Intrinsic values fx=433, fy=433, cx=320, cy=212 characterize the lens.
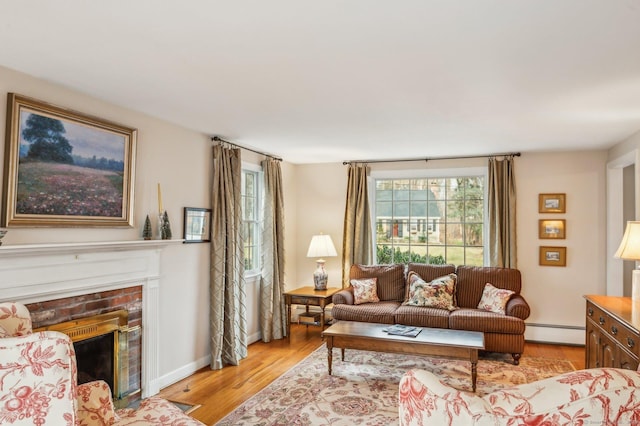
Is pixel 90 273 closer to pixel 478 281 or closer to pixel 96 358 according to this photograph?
pixel 96 358

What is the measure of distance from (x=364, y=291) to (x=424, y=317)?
93cm

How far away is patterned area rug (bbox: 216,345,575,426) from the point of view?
3.33 metres

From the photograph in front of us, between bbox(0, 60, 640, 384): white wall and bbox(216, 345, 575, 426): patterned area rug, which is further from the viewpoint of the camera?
bbox(0, 60, 640, 384): white wall

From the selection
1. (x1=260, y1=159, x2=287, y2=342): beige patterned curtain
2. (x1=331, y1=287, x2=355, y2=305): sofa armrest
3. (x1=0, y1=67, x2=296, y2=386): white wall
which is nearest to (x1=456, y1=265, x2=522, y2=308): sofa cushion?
(x1=331, y1=287, x2=355, y2=305): sofa armrest

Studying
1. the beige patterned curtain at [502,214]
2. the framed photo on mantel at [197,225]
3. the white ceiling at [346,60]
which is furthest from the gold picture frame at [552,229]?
the framed photo on mantel at [197,225]

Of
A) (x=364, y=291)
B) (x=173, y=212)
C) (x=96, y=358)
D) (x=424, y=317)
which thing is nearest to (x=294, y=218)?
(x=364, y=291)

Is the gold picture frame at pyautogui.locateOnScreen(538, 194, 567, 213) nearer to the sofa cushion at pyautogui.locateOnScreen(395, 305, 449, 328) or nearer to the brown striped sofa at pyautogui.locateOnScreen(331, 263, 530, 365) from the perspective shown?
the brown striped sofa at pyautogui.locateOnScreen(331, 263, 530, 365)

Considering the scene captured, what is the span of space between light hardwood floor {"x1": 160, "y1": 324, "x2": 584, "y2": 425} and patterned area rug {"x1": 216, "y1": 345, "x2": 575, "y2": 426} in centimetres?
13

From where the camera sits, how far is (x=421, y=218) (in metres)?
6.30

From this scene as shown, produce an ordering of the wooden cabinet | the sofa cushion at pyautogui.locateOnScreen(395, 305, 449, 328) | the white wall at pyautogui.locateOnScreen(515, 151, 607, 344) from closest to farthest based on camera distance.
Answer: the wooden cabinet, the sofa cushion at pyautogui.locateOnScreen(395, 305, 449, 328), the white wall at pyautogui.locateOnScreen(515, 151, 607, 344)

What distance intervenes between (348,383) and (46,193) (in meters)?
2.95

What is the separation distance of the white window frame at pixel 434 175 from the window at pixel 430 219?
40 millimetres

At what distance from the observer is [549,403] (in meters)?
1.21

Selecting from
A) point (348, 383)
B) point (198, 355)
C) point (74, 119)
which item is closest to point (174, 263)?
point (198, 355)
